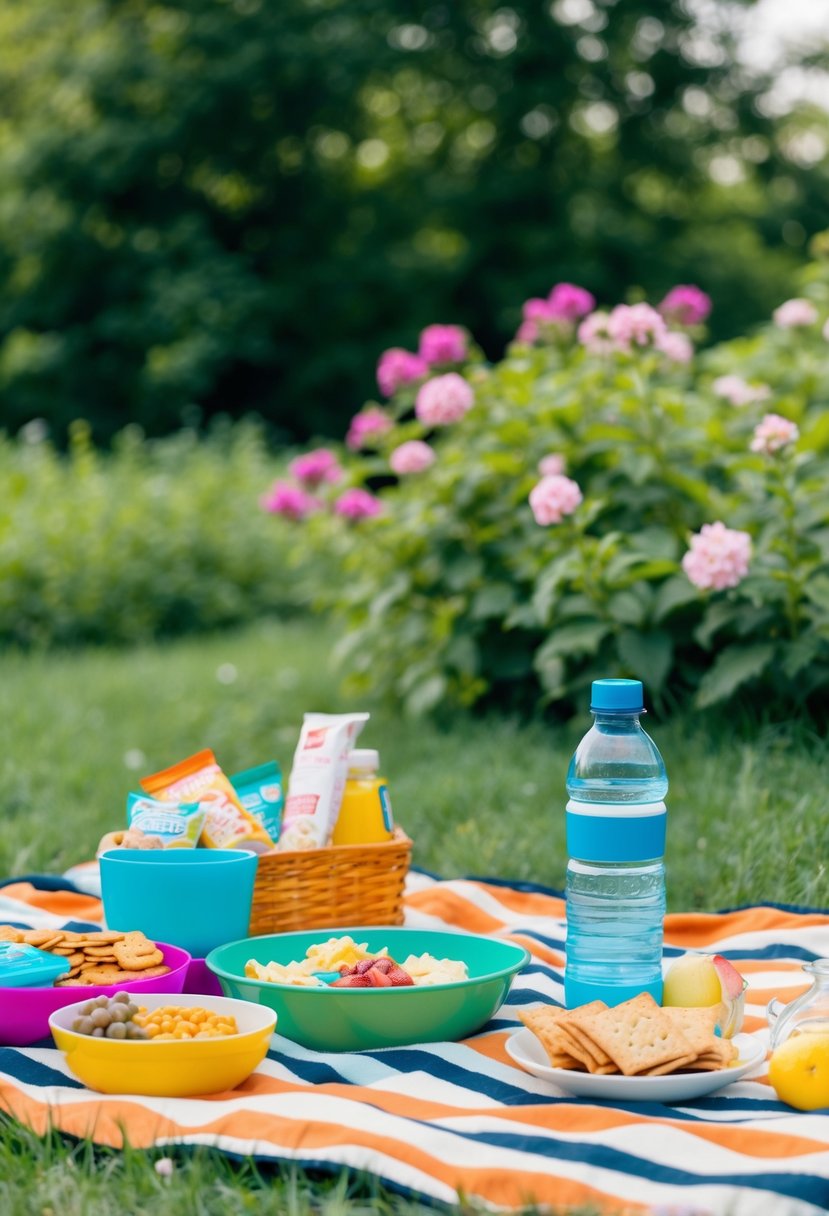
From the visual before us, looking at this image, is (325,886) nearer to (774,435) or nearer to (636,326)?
(774,435)

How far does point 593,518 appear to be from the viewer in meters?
4.28

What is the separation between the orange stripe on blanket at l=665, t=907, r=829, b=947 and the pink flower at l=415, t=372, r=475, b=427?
2008 mm

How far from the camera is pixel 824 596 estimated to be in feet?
12.3

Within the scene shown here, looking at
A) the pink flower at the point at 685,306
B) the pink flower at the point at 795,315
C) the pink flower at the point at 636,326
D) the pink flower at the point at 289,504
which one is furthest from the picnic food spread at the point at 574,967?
the pink flower at the point at 795,315

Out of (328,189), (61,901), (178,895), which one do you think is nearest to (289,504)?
(61,901)

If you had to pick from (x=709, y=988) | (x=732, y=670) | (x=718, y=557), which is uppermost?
(x=718, y=557)

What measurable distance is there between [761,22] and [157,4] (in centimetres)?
839

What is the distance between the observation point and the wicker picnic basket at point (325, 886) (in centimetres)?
266

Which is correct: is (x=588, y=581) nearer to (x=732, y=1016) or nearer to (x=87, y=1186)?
(x=732, y=1016)

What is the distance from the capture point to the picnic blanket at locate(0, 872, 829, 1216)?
5.60 ft

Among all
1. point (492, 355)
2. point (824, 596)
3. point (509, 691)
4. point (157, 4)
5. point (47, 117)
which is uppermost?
point (157, 4)

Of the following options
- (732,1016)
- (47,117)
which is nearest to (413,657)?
(732,1016)

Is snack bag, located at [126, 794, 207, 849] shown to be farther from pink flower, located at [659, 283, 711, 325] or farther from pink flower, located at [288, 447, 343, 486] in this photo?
pink flower, located at [659, 283, 711, 325]

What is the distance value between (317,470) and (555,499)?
1.83 meters
